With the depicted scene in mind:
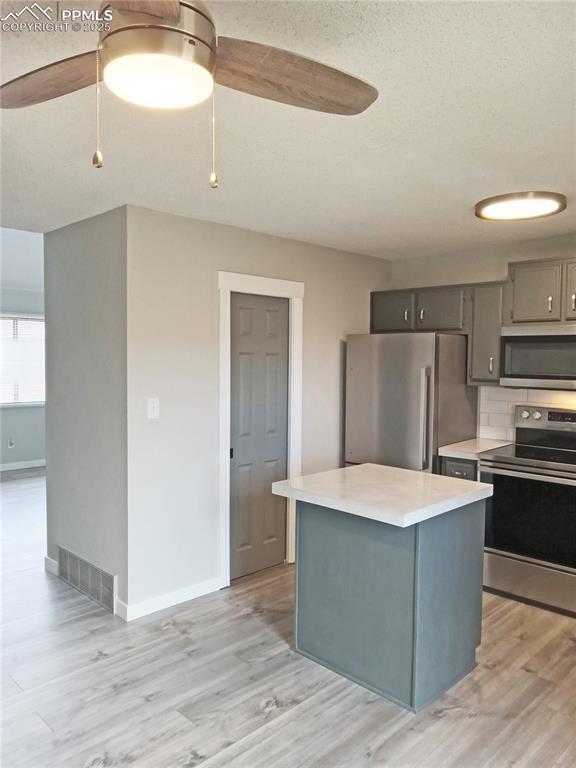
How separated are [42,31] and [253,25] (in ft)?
1.81

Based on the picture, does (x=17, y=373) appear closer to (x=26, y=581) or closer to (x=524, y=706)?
(x=26, y=581)

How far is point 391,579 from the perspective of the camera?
2482 mm

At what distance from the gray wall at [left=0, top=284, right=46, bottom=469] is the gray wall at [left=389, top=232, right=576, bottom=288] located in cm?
497

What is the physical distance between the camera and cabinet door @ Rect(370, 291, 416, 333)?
4520mm

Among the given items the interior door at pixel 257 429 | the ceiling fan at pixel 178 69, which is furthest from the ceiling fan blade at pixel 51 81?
the interior door at pixel 257 429

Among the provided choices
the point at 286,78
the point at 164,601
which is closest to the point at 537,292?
the point at 286,78

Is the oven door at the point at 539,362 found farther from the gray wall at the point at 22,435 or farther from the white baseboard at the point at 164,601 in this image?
the gray wall at the point at 22,435

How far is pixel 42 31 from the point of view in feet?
4.77

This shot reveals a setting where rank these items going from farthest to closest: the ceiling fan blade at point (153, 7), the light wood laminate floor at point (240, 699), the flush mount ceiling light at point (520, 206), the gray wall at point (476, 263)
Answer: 1. the gray wall at point (476, 263)
2. the flush mount ceiling light at point (520, 206)
3. the light wood laminate floor at point (240, 699)
4. the ceiling fan blade at point (153, 7)

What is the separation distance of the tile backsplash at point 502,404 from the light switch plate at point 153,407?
2525 mm

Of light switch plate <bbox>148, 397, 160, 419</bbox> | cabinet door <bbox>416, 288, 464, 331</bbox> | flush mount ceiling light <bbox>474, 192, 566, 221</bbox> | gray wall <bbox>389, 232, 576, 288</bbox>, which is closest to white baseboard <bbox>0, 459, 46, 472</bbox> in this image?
light switch plate <bbox>148, 397, 160, 419</bbox>

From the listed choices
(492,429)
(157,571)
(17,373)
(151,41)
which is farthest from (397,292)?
(17,373)

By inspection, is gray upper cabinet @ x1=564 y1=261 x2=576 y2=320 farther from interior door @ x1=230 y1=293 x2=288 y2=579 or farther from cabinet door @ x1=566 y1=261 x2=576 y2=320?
interior door @ x1=230 y1=293 x2=288 y2=579

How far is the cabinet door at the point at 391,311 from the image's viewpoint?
452 centimetres
